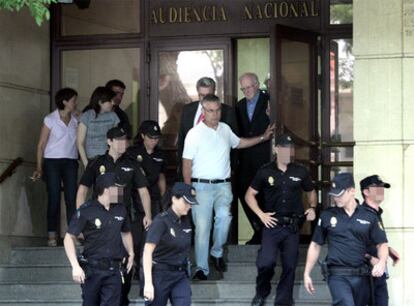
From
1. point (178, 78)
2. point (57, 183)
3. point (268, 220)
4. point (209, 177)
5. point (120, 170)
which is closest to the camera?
point (268, 220)

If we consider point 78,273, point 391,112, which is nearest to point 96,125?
point 78,273

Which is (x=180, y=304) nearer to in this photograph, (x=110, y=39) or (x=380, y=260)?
(x=380, y=260)

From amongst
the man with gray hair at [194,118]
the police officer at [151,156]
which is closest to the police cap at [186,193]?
the police officer at [151,156]

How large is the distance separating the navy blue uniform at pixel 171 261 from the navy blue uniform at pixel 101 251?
53 centimetres

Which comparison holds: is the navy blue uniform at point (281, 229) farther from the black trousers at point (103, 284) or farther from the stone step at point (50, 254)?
the black trousers at point (103, 284)

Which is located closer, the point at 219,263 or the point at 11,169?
the point at 219,263

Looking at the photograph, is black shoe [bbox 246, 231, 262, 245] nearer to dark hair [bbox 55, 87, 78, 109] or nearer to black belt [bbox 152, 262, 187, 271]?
dark hair [bbox 55, 87, 78, 109]

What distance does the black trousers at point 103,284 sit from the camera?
11227 millimetres

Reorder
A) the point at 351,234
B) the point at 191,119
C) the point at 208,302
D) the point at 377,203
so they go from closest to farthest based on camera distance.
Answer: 1. the point at 351,234
2. the point at 377,203
3. the point at 208,302
4. the point at 191,119

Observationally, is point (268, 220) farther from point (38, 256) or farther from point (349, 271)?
point (38, 256)

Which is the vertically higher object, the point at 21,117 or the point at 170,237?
the point at 21,117

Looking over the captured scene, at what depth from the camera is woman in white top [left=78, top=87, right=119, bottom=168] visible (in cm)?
1380

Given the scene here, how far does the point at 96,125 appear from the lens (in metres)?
13.8

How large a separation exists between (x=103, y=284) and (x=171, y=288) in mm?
764
